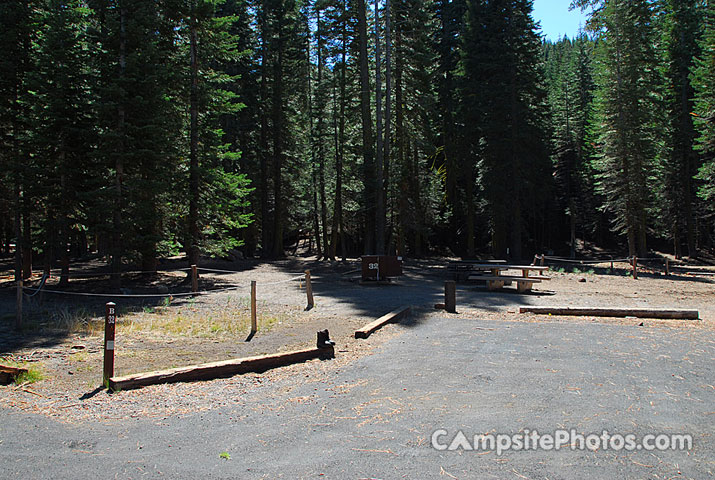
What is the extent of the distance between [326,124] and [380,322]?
27790mm

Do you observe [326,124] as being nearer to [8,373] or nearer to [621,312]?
[621,312]

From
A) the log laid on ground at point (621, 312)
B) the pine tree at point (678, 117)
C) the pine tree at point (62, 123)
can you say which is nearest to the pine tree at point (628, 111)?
the pine tree at point (678, 117)

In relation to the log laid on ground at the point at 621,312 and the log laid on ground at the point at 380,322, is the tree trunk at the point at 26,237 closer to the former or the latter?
the log laid on ground at the point at 380,322

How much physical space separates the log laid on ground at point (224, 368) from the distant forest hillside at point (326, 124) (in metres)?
11.4

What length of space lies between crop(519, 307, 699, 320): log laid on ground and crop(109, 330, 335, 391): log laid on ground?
246 inches

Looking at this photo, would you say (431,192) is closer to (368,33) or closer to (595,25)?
(368,33)

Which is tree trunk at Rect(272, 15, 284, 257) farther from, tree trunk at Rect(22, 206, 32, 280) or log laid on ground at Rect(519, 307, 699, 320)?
log laid on ground at Rect(519, 307, 699, 320)

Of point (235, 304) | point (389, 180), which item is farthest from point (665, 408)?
point (389, 180)

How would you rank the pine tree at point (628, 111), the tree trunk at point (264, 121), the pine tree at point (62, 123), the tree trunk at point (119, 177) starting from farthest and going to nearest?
the tree trunk at point (264, 121) < the pine tree at point (628, 111) < the pine tree at point (62, 123) < the tree trunk at point (119, 177)

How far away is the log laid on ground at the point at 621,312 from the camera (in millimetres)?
10570

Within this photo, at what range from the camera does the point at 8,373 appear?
6.22 metres

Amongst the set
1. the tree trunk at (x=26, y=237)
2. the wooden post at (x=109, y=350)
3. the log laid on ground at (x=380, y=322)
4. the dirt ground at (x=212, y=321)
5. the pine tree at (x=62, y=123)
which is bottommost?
the dirt ground at (x=212, y=321)

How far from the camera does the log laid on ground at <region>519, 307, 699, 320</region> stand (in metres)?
10.6

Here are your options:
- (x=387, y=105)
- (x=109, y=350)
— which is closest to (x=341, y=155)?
(x=387, y=105)
